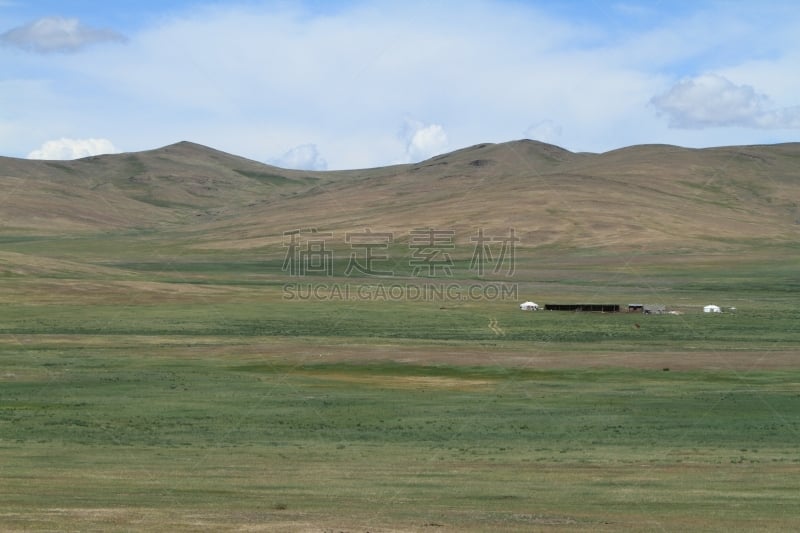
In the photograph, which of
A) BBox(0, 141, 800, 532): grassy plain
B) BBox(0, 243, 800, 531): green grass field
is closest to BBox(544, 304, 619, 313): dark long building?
BBox(0, 141, 800, 532): grassy plain

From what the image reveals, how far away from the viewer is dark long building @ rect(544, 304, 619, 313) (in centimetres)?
10688

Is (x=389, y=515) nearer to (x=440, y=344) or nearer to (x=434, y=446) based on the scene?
(x=434, y=446)

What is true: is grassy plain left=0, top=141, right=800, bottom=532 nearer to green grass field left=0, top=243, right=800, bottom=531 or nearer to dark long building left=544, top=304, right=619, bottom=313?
green grass field left=0, top=243, right=800, bottom=531

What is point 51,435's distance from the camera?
36.8 m

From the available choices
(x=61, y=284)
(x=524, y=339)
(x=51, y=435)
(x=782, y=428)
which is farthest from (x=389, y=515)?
(x=61, y=284)

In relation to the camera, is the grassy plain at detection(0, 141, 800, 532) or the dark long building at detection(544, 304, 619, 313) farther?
the dark long building at detection(544, 304, 619, 313)

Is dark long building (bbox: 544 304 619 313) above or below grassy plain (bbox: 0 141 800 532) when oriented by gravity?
above

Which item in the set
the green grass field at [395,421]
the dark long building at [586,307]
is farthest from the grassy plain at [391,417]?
the dark long building at [586,307]

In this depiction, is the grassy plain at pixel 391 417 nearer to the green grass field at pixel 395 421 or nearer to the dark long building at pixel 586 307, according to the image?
the green grass field at pixel 395 421

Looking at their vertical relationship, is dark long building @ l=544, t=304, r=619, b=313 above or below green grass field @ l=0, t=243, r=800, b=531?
above

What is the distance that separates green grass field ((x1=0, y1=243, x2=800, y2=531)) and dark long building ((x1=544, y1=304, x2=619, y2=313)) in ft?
18.6

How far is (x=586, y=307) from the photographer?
109 meters

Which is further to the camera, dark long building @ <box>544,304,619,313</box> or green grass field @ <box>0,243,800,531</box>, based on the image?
dark long building @ <box>544,304,619,313</box>

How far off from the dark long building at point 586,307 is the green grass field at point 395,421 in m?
5.68
